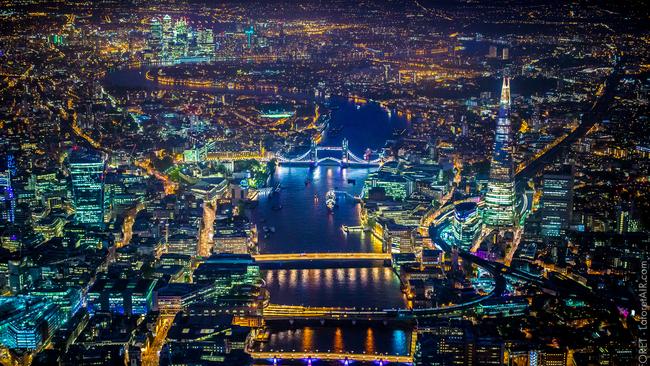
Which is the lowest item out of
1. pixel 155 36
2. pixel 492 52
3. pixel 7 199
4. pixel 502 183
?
pixel 7 199

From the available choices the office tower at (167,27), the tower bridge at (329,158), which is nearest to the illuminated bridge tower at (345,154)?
the tower bridge at (329,158)

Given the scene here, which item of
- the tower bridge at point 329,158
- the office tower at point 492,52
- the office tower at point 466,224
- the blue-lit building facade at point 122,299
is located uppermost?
the office tower at point 492,52

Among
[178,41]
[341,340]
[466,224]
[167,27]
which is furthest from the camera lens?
[178,41]

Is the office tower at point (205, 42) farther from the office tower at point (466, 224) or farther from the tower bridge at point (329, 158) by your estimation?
the office tower at point (466, 224)

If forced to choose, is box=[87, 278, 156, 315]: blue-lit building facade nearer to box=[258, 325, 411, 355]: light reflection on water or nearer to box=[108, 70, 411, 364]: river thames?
box=[108, 70, 411, 364]: river thames

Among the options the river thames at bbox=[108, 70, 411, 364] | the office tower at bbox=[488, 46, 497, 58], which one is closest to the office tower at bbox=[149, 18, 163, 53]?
the river thames at bbox=[108, 70, 411, 364]

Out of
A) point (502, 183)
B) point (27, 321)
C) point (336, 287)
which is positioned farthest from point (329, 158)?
point (27, 321)

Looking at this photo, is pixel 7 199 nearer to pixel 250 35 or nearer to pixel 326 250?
pixel 326 250
